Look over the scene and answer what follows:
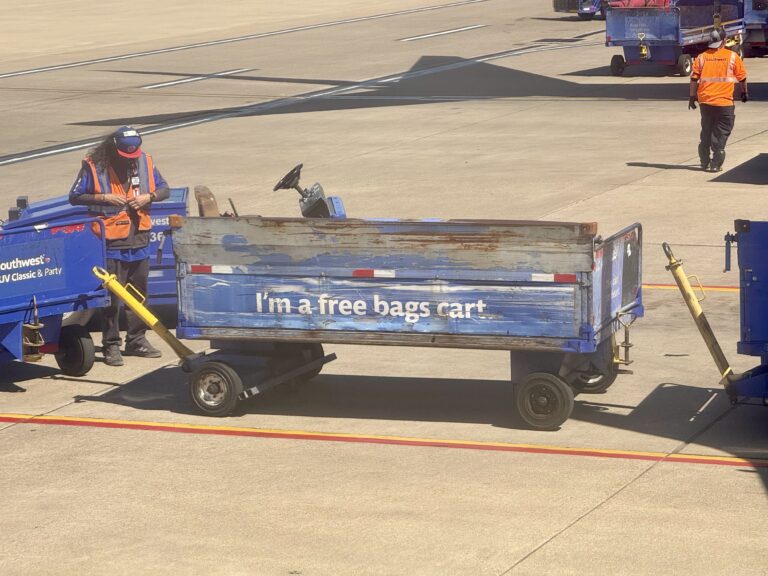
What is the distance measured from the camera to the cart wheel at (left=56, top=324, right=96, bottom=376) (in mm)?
13055

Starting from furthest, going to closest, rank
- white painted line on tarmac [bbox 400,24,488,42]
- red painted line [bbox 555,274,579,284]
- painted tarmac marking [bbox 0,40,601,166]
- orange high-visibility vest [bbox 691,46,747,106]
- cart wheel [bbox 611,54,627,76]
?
white painted line on tarmac [bbox 400,24,488,42], cart wheel [bbox 611,54,627,76], painted tarmac marking [bbox 0,40,601,166], orange high-visibility vest [bbox 691,46,747,106], red painted line [bbox 555,274,579,284]

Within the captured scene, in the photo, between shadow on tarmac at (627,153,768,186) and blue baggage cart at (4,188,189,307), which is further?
shadow on tarmac at (627,153,768,186)

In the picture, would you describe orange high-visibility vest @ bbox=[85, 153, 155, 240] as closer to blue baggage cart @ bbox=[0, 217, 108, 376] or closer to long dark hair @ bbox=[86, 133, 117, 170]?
long dark hair @ bbox=[86, 133, 117, 170]

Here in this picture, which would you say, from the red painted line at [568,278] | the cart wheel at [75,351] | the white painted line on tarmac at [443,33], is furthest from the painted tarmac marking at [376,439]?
the white painted line on tarmac at [443,33]

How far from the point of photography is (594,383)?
11805mm

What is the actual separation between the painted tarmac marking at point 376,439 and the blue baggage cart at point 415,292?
365 mm

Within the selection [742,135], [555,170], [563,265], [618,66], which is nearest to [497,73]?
[618,66]

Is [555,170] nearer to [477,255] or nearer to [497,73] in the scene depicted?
[477,255]

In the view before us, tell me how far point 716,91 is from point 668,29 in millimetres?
12178

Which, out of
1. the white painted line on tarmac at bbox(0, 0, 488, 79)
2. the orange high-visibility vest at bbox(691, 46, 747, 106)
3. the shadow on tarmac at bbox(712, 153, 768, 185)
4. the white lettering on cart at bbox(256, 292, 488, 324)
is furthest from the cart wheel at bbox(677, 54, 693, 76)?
the white lettering on cart at bbox(256, 292, 488, 324)

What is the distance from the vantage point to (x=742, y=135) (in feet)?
85.3

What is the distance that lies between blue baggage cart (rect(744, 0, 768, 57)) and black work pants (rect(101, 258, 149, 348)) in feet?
70.3

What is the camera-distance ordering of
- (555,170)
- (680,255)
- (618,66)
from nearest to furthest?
(680,255), (555,170), (618,66)

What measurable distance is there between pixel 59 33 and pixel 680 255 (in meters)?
42.0
